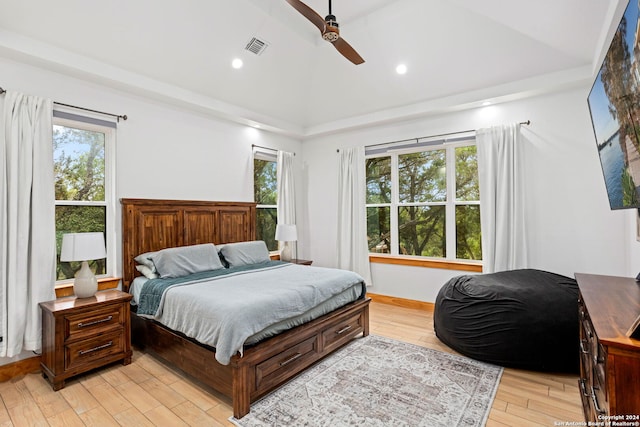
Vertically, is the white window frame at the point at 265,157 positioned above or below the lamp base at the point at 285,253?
above

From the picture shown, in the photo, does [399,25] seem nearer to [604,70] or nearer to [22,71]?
[604,70]

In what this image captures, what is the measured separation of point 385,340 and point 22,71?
13.9 feet

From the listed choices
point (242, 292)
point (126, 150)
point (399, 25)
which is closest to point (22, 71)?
point (126, 150)

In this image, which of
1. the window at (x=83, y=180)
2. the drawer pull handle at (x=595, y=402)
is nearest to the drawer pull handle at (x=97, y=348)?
the window at (x=83, y=180)

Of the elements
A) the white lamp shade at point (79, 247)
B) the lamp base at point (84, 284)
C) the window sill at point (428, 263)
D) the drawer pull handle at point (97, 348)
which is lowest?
the drawer pull handle at point (97, 348)

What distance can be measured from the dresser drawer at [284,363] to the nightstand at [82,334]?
56.2 inches

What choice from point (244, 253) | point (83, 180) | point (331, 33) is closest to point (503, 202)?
point (331, 33)

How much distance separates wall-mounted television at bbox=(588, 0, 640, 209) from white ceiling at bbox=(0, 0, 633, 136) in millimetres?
962

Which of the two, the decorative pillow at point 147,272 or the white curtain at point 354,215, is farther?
the white curtain at point 354,215

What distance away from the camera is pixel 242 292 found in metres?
2.60

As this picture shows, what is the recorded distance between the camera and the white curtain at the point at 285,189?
5.15 meters

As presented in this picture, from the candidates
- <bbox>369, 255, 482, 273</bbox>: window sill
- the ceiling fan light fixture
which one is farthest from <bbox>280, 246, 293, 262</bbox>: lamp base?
the ceiling fan light fixture

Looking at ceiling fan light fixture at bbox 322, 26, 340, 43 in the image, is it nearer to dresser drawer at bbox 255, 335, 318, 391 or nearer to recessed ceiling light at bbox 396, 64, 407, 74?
recessed ceiling light at bbox 396, 64, 407, 74

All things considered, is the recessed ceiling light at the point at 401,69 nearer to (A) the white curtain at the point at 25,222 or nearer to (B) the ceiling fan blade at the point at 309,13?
(B) the ceiling fan blade at the point at 309,13
